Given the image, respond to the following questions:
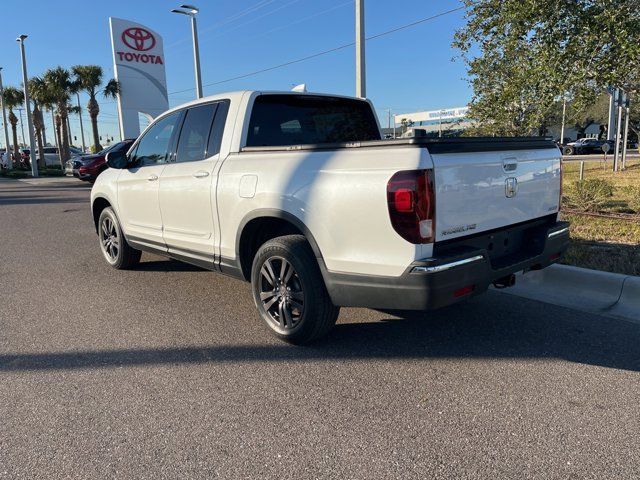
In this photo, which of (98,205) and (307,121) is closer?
(307,121)

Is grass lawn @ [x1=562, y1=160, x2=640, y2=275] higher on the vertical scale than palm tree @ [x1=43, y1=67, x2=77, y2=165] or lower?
lower

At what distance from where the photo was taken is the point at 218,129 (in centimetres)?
450

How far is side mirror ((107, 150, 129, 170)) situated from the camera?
5.54m

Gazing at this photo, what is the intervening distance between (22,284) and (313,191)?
425 centimetres

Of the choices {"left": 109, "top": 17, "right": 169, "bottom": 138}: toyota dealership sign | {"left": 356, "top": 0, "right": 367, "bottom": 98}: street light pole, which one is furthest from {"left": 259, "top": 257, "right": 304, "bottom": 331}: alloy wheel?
{"left": 109, "top": 17, "right": 169, "bottom": 138}: toyota dealership sign

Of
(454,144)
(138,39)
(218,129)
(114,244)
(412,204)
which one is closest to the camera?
(412,204)

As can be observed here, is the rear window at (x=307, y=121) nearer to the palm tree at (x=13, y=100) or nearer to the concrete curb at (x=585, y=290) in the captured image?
the concrete curb at (x=585, y=290)

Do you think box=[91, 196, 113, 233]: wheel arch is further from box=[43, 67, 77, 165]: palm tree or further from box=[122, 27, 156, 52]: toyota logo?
box=[43, 67, 77, 165]: palm tree

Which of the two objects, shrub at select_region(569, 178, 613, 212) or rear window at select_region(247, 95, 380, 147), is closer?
rear window at select_region(247, 95, 380, 147)

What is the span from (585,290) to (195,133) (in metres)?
3.98

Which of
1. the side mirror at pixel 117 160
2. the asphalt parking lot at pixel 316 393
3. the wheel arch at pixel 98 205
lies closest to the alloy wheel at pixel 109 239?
the wheel arch at pixel 98 205

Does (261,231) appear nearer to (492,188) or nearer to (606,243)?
(492,188)

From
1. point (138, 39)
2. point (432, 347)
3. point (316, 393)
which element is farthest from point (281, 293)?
point (138, 39)

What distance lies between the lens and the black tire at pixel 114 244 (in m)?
6.19
